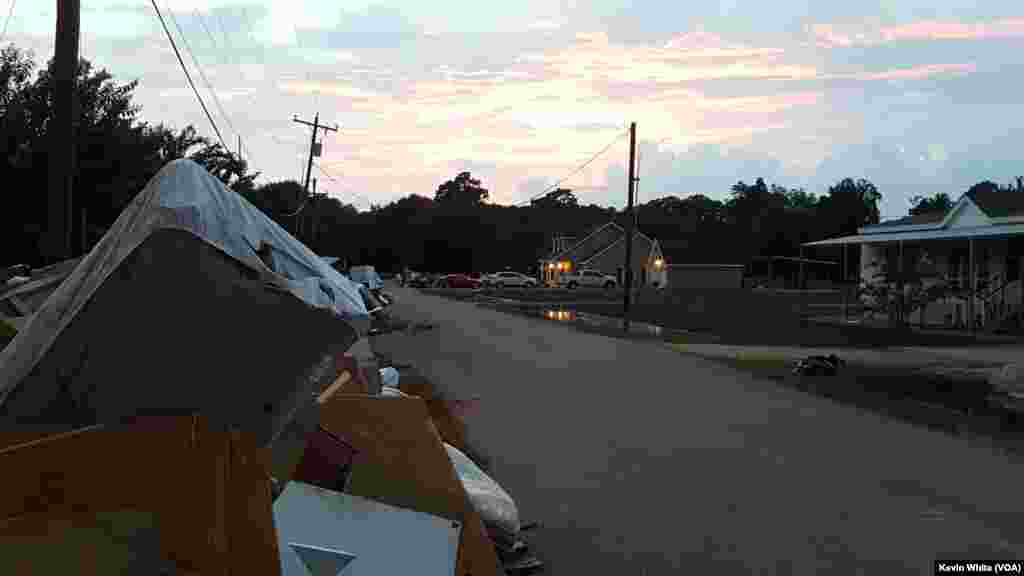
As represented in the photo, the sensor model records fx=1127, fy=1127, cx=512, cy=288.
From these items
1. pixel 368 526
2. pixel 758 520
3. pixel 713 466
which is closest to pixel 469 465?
pixel 758 520

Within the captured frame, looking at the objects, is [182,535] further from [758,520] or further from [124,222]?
[758,520]

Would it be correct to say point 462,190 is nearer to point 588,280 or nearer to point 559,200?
point 559,200

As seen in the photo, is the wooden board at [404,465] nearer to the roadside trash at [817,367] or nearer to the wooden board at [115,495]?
the wooden board at [115,495]

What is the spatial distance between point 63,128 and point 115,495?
11.4 meters

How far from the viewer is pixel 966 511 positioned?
28.1 ft

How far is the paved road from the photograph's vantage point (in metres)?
7.34

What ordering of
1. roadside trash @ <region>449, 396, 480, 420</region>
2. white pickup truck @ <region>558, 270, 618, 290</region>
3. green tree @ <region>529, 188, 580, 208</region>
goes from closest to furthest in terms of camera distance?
roadside trash @ <region>449, 396, 480, 420</region>
white pickup truck @ <region>558, 270, 618, 290</region>
green tree @ <region>529, 188, 580, 208</region>

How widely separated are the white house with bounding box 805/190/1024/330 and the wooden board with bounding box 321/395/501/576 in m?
29.3

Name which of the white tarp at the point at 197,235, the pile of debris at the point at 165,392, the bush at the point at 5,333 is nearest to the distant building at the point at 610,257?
the bush at the point at 5,333

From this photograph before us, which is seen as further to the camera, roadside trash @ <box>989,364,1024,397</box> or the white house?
the white house

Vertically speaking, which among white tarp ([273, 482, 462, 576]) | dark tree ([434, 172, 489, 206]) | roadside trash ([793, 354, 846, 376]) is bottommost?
roadside trash ([793, 354, 846, 376])

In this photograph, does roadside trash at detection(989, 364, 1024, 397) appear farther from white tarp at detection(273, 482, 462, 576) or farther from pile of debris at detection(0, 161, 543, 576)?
pile of debris at detection(0, 161, 543, 576)

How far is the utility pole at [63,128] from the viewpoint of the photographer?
44.8ft

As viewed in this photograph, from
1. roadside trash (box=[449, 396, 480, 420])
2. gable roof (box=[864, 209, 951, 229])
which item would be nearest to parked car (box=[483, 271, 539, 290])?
gable roof (box=[864, 209, 951, 229])
